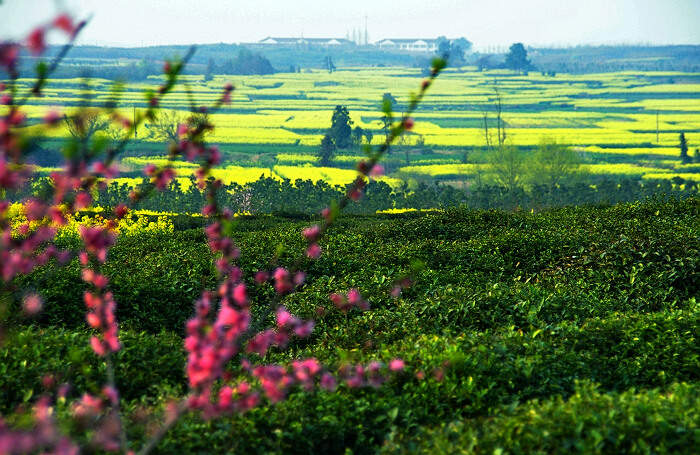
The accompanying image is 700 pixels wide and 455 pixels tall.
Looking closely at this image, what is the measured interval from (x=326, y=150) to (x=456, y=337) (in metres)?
51.7

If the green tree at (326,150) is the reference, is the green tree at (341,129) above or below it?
above

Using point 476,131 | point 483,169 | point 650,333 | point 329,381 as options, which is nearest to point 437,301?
point 650,333

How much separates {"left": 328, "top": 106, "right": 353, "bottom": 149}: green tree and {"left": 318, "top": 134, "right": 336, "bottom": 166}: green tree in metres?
2.83

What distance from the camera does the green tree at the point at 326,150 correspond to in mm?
57156

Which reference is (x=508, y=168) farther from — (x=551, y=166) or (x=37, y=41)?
(x=37, y=41)

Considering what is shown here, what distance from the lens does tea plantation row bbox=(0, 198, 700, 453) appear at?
4656mm

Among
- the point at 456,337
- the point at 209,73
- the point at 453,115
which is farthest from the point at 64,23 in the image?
the point at 209,73

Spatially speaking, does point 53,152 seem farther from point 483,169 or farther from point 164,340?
point 164,340

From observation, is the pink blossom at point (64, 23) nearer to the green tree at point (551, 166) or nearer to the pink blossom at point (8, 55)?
the pink blossom at point (8, 55)

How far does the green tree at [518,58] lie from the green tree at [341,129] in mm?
111637

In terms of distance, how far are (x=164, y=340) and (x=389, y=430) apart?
264cm

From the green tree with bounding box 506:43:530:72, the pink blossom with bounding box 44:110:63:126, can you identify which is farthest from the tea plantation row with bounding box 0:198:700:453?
the green tree with bounding box 506:43:530:72

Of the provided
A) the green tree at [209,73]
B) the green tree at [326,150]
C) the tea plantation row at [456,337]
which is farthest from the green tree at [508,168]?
the green tree at [209,73]

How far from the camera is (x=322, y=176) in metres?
51.8
